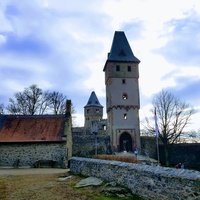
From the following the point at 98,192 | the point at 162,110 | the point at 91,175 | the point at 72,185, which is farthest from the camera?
the point at 162,110

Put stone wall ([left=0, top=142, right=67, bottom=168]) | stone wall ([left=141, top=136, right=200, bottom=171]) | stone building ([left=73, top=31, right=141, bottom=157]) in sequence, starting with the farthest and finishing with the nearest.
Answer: stone building ([left=73, top=31, right=141, bottom=157]) < stone wall ([left=141, top=136, right=200, bottom=171]) < stone wall ([left=0, top=142, right=67, bottom=168])

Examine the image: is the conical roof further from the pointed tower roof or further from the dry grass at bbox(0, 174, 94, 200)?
the dry grass at bbox(0, 174, 94, 200)

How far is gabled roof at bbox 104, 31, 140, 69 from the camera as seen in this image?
37781 mm

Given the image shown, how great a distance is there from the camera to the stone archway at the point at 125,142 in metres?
36.1

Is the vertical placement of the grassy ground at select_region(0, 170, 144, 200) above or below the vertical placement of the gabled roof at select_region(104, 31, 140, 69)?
below

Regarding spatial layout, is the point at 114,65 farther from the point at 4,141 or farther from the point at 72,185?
the point at 72,185

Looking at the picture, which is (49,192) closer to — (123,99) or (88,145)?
(88,145)

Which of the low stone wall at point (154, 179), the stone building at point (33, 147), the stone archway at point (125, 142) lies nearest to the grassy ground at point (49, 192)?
the low stone wall at point (154, 179)

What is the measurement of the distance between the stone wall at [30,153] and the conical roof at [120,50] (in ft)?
58.3

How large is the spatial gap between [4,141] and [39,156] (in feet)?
11.3

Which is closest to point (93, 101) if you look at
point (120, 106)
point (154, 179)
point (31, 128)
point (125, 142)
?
point (120, 106)

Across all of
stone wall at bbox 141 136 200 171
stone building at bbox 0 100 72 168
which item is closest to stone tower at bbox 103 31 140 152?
stone wall at bbox 141 136 200 171

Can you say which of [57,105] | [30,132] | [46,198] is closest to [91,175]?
[46,198]

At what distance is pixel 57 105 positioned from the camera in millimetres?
41469
